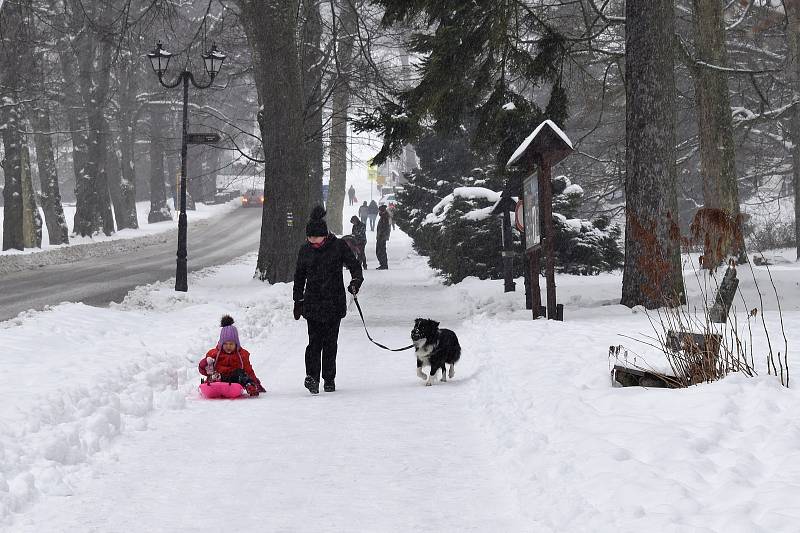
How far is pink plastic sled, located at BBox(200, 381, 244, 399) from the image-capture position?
9305mm

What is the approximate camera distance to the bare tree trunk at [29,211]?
110 feet

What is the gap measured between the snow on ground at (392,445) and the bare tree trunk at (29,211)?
23145 millimetres

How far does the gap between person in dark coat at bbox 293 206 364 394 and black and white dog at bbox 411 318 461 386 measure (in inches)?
33.7

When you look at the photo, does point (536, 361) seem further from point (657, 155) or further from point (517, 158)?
point (657, 155)

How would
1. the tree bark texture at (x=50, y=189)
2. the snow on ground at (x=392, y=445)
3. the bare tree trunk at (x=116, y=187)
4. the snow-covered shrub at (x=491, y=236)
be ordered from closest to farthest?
the snow on ground at (x=392, y=445), the snow-covered shrub at (x=491, y=236), the tree bark texture at (x=50, y=189), the bare tree trunk at (x=116, y=187)

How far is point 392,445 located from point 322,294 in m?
3.06

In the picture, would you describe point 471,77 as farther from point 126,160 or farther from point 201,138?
point 126,160

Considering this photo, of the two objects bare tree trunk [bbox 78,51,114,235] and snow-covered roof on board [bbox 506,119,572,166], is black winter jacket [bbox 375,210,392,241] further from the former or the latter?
snow-covered roof on board [bbox 506,119,572,166]

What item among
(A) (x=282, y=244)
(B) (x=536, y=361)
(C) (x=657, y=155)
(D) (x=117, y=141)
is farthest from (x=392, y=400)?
(D) (x=117, y=141)

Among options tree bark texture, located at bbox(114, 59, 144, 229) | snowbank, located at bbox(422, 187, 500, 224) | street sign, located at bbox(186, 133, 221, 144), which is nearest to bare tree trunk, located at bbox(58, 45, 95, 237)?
tree bark texture, located at bbox(114, 59, 144, 229)

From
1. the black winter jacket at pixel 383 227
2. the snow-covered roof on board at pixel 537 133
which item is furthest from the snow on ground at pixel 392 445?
the black winter jacket at pixel 383 227

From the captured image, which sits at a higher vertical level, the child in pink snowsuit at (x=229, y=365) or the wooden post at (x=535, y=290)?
the wooden post at (x=535, y=290)

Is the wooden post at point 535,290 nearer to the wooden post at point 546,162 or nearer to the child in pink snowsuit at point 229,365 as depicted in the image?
the wooden post at point 546,162

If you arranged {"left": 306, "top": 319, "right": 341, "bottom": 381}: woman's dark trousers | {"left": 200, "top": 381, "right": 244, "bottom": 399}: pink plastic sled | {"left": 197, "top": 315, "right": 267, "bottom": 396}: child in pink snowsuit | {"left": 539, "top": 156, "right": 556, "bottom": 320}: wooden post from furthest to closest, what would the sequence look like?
{"left": 539, "top": 156, "right": 556, "bottom": 320}: wooden post < {"left": 306, "top": 319, "right": 341, "bottom": 381}: woman's dark trousers < {"left": 197, "top": 315, "right": 267, "bottom": 396}: child in pink snowsuit < {"left": 200, "top": 381, "right": 244, "bottom": 399}: pink plastic sled
